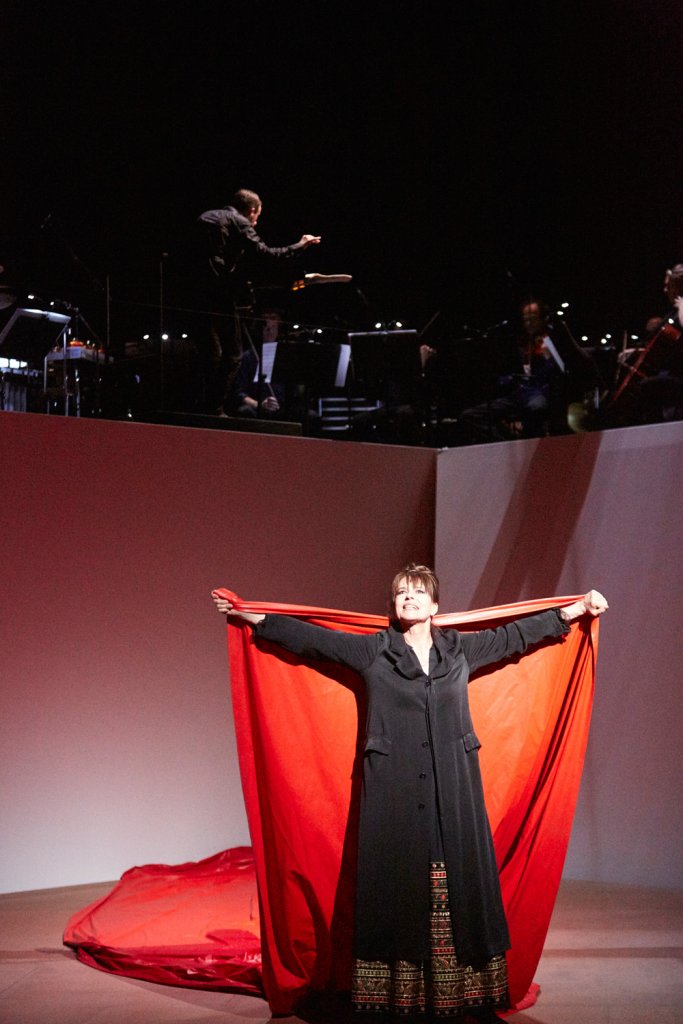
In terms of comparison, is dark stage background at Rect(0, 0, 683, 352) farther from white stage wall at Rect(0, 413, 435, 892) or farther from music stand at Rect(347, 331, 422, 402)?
white stage wall at Rect(0, 413, 435, 892)

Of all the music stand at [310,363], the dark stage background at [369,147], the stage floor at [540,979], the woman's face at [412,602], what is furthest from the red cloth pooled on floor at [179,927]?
the dark stage background at [369,147]

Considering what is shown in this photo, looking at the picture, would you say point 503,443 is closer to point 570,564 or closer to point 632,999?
point 570,564

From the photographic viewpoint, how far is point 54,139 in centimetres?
727

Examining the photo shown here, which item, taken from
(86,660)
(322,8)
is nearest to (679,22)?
(322,8)

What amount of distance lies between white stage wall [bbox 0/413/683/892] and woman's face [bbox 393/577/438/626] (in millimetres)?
2257

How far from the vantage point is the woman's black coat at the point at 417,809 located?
311 centimetres

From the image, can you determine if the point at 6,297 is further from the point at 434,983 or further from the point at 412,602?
the point at 434,983

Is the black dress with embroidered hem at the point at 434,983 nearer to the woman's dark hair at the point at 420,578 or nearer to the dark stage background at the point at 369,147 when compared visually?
the woman's dark hair at the point at 420,578

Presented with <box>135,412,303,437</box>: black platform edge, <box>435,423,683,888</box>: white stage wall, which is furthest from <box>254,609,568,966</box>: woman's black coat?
<box>135,412,303,437</box>: black platform edge

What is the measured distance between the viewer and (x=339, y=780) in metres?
3.52

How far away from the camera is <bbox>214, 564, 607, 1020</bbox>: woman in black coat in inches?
122

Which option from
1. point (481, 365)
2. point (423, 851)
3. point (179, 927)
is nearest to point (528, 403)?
point (481, 365)

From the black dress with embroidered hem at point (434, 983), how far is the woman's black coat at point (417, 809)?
38 millimetres

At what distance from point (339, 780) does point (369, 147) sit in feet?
20.2
